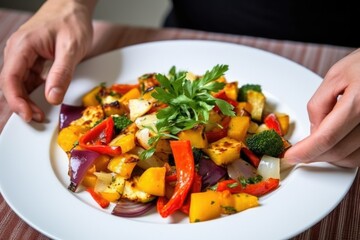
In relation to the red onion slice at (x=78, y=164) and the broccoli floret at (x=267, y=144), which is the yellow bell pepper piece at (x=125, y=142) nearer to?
the red onion slice at (x=78, y=164)

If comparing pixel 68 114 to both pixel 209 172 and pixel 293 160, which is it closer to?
pixel 209 172

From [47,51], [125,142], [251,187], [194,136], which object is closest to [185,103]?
[194,136]

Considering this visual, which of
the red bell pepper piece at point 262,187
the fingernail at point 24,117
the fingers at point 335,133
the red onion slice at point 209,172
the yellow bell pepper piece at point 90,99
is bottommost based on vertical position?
the fingernail at point 24,117

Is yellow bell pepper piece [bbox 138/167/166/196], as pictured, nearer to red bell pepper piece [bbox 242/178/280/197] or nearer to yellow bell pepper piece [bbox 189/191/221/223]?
yellow bell pepper piece [bbox 189/191/221/223]

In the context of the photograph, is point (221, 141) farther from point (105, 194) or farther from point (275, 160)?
point (105, 194)

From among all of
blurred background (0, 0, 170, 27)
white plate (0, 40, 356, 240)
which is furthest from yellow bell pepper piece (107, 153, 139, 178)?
blurred background (0, 0, 170, 27)

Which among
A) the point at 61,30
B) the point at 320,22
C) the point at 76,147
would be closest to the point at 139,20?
the point at 320,22

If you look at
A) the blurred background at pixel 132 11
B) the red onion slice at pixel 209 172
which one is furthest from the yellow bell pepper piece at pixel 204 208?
the blurred background at pixel 132 11
